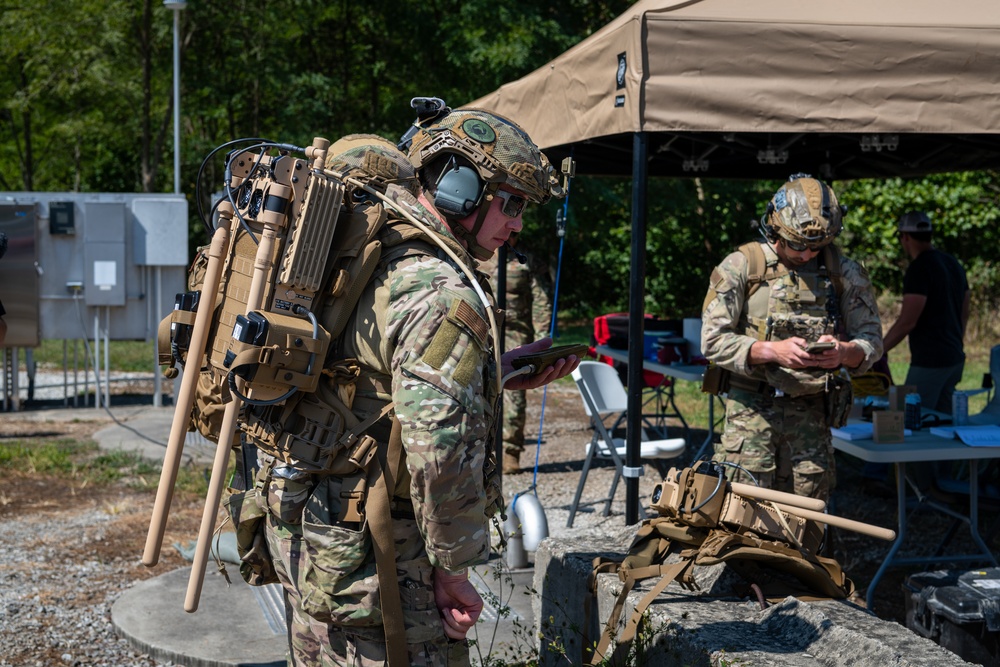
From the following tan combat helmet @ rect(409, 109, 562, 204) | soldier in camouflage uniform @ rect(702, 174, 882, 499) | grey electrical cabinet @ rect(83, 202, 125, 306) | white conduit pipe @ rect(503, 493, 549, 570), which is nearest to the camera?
tan combat helmet @ rect(409, 109, 562, 204)

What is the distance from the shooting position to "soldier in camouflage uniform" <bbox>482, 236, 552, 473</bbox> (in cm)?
808

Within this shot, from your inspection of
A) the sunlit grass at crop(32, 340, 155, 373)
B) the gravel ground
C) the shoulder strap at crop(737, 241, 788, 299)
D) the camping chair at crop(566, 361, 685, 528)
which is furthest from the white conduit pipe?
the sunlit grass at crop(32, 340, 155, 373)

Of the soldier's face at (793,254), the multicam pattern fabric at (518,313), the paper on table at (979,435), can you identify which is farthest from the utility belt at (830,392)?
the multicam pattern fabric at (518,313)

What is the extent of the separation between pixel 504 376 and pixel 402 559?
1.77 feet

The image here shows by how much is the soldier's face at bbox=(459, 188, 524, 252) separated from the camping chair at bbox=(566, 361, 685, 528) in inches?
145

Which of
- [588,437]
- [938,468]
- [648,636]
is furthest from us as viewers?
[588,437]

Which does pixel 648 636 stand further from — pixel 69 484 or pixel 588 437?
pixel 588 437

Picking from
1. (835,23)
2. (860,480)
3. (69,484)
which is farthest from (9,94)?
(835,23)

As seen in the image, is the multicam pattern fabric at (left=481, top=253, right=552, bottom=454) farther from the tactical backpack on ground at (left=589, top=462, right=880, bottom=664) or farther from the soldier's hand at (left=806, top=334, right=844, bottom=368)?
the tactical backpack on ground at (left=589, top=462, right=880, bottom=664)

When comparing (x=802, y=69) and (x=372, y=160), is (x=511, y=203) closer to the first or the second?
(x=372, y=160)

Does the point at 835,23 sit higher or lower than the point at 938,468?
higher

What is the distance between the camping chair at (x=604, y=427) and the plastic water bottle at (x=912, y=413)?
58.5 inches

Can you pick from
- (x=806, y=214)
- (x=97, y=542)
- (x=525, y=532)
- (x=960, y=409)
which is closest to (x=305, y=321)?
(x=806, y=214)

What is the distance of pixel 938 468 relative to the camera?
6.36m
